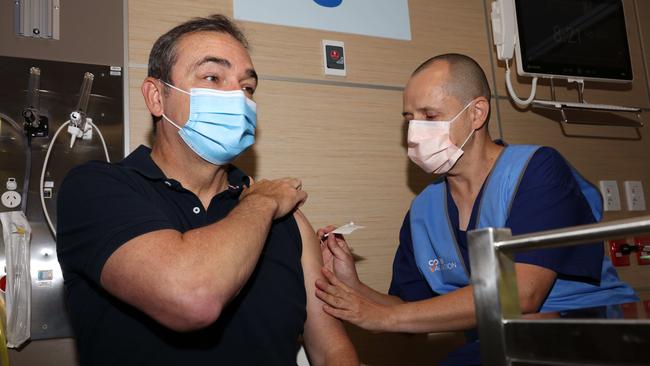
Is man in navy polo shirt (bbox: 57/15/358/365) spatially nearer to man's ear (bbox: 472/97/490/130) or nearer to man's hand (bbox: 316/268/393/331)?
man's hand (bbox: 316/268/393/331)

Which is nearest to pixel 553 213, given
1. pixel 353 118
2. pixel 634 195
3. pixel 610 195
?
pixel 353 118

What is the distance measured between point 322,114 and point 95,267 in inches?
46.3

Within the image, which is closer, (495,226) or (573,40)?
(495,226)

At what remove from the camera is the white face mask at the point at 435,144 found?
176 cm

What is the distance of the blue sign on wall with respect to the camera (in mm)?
2014

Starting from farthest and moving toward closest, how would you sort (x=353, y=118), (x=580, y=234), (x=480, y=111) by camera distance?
(x=353, y=118) < (x=480, y=111) < (x=580, y=234)

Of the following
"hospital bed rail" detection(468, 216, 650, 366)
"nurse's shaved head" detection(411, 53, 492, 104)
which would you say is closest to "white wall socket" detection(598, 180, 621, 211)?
"nurse's shaved head" detection(411, 53, 492, 104)

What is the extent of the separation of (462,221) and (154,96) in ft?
3.28

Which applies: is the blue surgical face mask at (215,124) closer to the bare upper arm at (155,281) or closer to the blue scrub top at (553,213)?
the bare upper arm at (155,281)

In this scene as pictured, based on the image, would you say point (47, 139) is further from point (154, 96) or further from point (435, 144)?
point (435, 144)

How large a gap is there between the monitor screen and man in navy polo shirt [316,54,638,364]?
2.13ft

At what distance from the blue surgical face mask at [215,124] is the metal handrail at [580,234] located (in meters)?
0.92

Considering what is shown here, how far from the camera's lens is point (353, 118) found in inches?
83.2

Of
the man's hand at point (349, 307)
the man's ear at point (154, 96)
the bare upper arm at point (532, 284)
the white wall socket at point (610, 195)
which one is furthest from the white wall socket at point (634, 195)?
the man's ear at point (154, 96)
